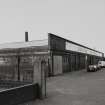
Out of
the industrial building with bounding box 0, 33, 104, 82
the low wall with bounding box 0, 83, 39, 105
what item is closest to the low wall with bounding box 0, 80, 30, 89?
the low wall with bounding box 0, 83, 39, 105

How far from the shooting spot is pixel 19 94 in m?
7.47

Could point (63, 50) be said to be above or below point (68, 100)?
above

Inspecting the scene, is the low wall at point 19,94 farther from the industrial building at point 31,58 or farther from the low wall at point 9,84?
the industrial building at point 31,58

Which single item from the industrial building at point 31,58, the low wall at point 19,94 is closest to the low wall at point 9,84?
the low wall at point 19,94

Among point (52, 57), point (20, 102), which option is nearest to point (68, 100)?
point (20, 102)

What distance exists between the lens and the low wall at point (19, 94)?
6602 mm

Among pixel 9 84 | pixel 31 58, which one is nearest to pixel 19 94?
pixel 9 84

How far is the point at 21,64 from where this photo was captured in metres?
22.4

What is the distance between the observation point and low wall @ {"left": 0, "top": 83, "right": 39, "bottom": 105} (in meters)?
6.60

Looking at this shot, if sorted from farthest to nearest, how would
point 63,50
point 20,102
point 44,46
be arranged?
point 63,50
point 44,46
point 20,102

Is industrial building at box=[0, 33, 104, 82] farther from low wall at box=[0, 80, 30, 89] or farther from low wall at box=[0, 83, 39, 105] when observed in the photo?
low wall at box=[0, 83, 39, 105]

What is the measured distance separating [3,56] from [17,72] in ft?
12.7

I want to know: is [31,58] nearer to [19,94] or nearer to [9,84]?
[9,84]

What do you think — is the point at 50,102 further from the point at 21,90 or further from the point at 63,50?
the point at 63,50
